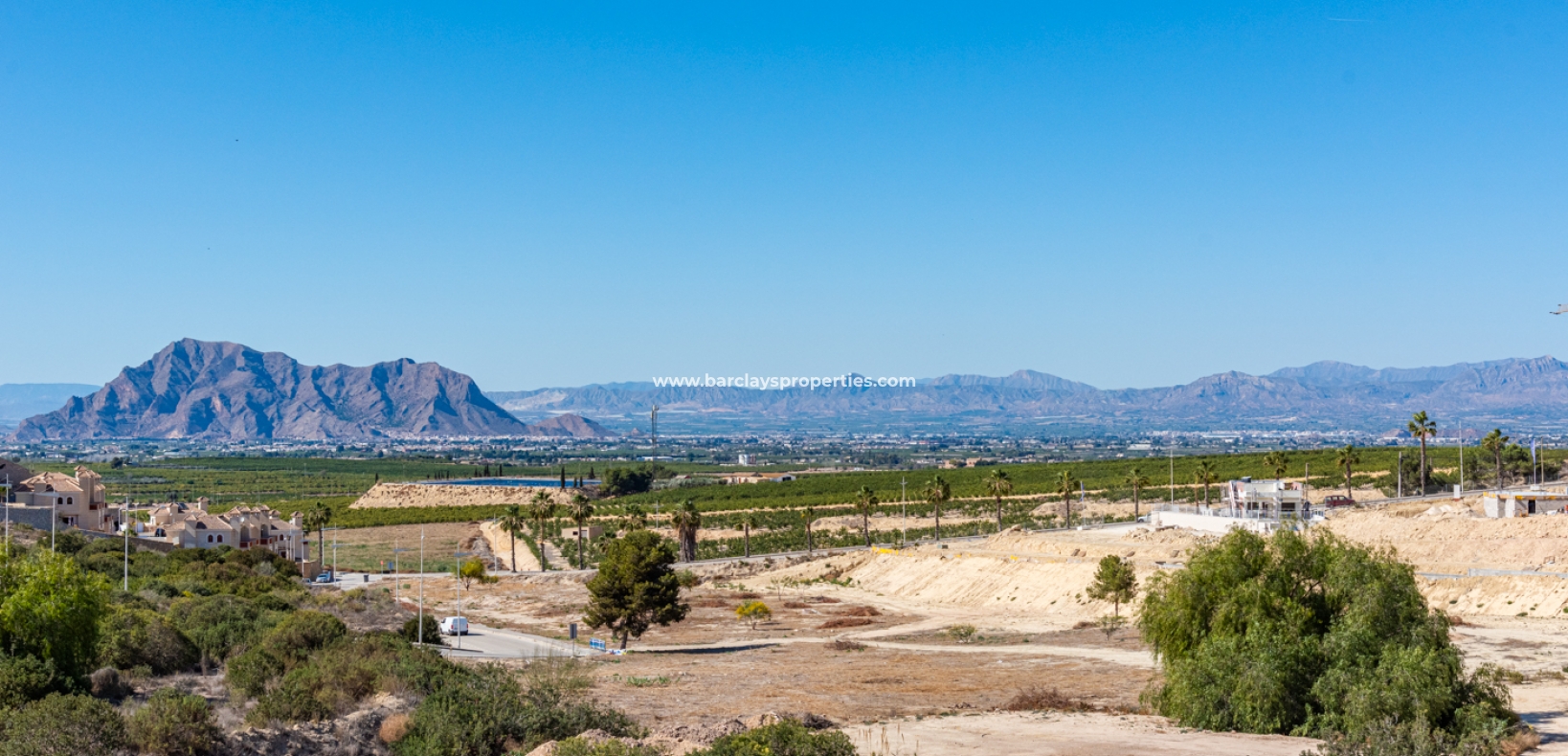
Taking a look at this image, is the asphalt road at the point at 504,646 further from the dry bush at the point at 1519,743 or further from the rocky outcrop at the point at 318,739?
the dry bush at the point at 1519,743

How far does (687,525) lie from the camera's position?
81625mm

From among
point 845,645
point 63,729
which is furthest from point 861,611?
point 63,729

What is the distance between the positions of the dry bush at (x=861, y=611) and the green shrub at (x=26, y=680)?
38.4 meters

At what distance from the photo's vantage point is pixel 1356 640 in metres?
26.8

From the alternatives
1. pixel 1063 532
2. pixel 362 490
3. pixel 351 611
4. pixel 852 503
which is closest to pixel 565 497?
pixel 852 503

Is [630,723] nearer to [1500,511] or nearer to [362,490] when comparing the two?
[1500,511]

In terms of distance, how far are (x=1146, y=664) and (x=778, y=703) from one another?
13.7 metres

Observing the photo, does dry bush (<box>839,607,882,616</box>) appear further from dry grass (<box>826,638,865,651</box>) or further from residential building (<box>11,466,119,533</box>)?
residential building (<box>11,466,119,533</box>)

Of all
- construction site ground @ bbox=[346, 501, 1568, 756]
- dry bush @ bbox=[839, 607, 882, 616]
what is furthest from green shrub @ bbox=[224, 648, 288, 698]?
dry bush @ bbox=[839, 607, 882, 616]

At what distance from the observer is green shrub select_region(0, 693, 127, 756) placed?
19078 millimetres

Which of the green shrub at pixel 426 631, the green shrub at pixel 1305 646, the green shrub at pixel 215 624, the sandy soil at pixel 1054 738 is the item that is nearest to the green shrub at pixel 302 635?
the green shrub at pixel 215 624

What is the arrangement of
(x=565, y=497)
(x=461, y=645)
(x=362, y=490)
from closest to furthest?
(x=461, y=645) → (x=565, y=497) → (x=362, y=490)

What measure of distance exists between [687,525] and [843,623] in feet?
89.3

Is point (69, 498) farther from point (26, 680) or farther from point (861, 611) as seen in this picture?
point (26, 680)
